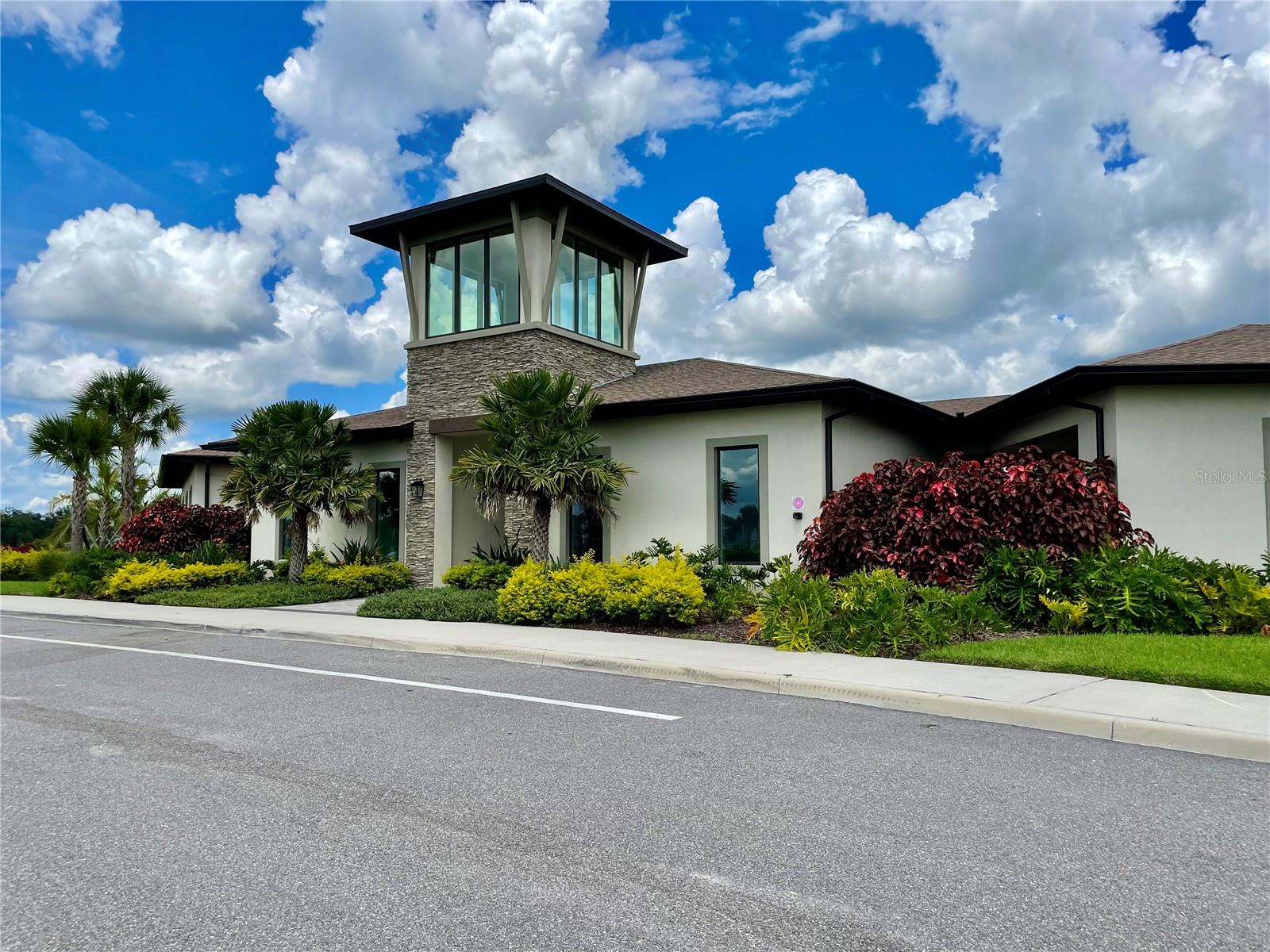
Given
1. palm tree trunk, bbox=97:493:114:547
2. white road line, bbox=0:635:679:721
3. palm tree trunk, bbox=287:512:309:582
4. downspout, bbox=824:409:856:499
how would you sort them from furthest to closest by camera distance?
palm tree trunk, bbox=97:493:114:547, palm tree trunk, bbox=287:512:309:582, downspout, bbox=824:409:856:499, white road line, bbox=0:635:679:721

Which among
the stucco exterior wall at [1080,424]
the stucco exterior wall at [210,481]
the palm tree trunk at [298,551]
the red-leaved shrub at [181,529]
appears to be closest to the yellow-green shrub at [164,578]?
the palm tree trunk at [298,551]

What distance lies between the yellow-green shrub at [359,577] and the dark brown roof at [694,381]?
600 centimetres

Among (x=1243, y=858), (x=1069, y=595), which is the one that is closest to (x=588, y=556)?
(x=1069, y=595)

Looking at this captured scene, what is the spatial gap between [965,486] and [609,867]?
9500mm

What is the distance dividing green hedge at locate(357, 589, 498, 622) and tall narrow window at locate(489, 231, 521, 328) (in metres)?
6.28

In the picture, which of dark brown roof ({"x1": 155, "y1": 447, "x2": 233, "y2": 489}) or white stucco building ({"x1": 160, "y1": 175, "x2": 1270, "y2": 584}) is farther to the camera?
dark brown roof ({"x1": 155, "y1": 447, "x2": 233, "y2": 489})

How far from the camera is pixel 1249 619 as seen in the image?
9.84 meters

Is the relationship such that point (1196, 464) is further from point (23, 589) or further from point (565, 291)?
point (23, 589)

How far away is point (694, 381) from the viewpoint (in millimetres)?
16969

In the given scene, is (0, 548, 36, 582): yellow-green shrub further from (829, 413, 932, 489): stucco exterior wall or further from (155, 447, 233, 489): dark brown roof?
(829, 413, 932, 489): stucco exterior wall

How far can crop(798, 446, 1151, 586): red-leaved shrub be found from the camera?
37.0 feet

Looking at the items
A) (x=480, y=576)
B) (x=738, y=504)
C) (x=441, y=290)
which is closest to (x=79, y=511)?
(x=441, y=290)

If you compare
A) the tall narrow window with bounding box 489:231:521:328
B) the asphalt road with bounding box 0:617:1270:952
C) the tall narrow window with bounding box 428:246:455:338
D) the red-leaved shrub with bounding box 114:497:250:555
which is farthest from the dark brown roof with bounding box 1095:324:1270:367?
the red-leaved shrub with bounding box 114:497:250:555

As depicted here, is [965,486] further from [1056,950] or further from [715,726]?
[1056,950]
